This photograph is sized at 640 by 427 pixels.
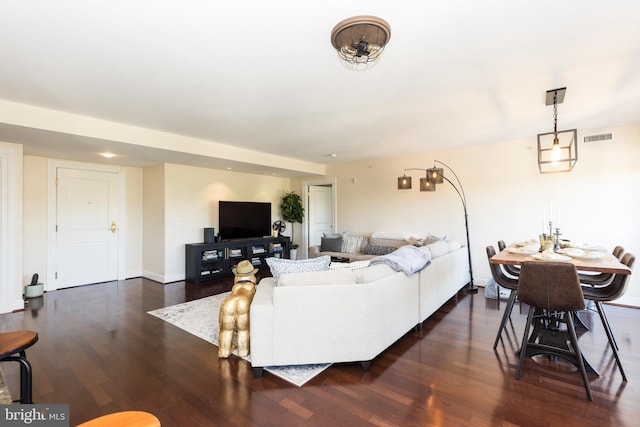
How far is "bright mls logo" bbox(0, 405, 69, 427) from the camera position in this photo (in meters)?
1.25

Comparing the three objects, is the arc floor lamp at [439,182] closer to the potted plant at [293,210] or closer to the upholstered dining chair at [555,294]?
the upholstered dining chair at [555,294]

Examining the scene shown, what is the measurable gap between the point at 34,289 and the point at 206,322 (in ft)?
10.4

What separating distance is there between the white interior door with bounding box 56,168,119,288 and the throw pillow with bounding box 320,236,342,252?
4.00 metres

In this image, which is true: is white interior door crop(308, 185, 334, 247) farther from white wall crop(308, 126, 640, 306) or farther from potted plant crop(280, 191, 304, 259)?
white wall crop(308, 126, 640, 306)

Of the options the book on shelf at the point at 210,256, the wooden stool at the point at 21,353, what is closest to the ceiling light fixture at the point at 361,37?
the wooden stool at the point at 21,353

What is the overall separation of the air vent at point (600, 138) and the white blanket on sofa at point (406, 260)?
10.3 feet

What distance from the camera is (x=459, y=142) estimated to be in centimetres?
489

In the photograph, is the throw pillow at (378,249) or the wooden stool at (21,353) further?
the throw pillow at (378,249)

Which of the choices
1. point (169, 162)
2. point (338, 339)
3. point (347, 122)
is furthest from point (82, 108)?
point (338, 339)

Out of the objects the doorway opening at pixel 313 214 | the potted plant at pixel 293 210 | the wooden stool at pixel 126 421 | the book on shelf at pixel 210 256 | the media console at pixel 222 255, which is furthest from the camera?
the doorway opening at pixel 313 214

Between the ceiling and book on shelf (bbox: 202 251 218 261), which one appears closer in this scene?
the ceiling

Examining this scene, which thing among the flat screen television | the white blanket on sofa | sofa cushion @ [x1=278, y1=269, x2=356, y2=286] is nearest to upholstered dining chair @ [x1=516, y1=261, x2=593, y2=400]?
the white blanket on sofa

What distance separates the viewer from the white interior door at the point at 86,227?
5086 millimetres

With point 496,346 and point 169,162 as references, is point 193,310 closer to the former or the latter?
point 169,162
